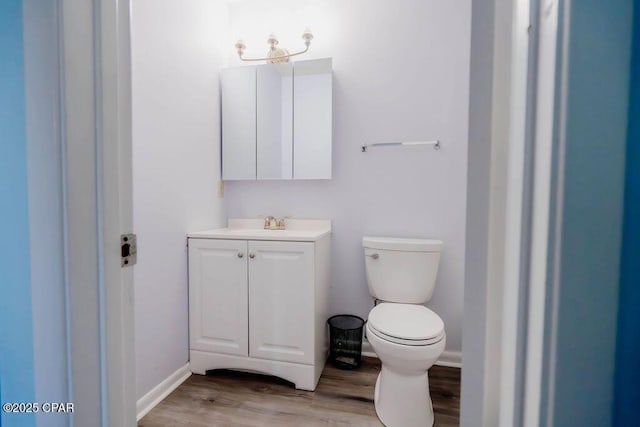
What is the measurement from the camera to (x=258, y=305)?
1.66 m

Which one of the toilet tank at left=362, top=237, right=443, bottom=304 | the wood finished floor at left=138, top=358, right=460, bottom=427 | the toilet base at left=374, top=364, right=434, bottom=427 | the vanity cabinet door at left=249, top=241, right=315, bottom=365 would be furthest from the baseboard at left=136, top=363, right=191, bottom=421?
the toilet tank at left=362, top=237, right=443, bottom=304

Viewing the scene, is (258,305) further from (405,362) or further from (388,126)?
(388,126)

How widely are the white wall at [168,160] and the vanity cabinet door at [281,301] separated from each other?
44 centimetres

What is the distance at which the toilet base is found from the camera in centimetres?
133

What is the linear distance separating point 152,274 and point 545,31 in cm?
171

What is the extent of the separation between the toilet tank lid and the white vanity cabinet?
0.32 metres

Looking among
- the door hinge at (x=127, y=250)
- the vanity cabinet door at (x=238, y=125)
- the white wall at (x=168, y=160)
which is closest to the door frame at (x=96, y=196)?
the door hinge at (x=127, y=250)

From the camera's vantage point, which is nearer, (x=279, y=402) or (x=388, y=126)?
(x=279, y=402)

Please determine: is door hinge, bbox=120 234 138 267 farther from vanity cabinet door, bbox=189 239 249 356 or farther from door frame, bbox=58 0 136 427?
vanity cabinet door, bbox=189 239 249 356

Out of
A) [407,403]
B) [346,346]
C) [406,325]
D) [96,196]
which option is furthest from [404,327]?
[96,196]

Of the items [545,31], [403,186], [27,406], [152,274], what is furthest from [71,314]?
[403,186]

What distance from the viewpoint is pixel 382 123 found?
1.97 meters

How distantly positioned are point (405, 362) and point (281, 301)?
711 millimetres

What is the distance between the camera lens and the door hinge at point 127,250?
60 cm
